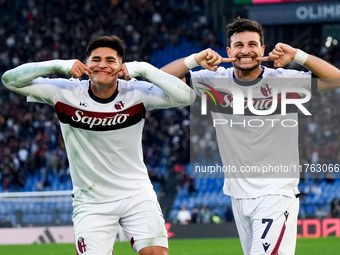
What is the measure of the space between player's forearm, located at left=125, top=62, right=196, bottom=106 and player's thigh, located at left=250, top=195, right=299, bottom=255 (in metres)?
1.14

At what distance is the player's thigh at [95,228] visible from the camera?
5.95 meters

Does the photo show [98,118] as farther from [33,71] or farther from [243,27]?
[243,27]

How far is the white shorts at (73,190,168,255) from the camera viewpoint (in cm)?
599

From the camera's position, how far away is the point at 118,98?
20.1 ft

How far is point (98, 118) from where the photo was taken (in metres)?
6.03

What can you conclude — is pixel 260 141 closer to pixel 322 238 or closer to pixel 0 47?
pixel 322 238

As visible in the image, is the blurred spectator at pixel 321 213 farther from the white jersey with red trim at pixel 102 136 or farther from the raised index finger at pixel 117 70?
the raised index finger at pixel 117 70

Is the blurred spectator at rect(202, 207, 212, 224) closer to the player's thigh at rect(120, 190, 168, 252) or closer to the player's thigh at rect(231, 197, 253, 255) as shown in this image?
the player's thigh at rect(231, 197, 253, 255)

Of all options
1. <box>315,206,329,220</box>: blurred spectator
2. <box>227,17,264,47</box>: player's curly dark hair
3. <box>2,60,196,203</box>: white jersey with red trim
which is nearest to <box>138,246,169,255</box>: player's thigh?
<box>2,60,196,203</box>: white jersey with red trim

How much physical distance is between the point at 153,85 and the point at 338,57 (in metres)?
21.2

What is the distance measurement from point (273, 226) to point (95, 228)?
1505mm

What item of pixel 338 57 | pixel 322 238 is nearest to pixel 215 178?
pixel 322 238

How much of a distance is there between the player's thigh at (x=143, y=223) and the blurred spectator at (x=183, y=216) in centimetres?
1343

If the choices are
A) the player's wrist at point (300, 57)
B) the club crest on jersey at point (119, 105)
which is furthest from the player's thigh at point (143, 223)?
the player's wrist at point (300, 57)
